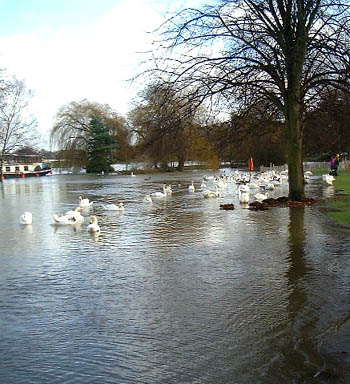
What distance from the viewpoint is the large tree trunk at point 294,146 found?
17766 millimetres

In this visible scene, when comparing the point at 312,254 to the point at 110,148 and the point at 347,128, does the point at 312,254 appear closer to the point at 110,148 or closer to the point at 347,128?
the point at 347,128

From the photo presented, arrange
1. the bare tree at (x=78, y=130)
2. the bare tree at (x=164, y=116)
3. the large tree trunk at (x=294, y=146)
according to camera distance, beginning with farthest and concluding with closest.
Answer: the bare tree at (x=78, y=130) < the large tree trunk at (x=294, y=146) < the bare tree at (x=164, y=116)

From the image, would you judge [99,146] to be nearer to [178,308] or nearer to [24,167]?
[24,167]

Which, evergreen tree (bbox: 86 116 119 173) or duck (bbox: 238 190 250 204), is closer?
duck (bbox: 238 190 250 204)

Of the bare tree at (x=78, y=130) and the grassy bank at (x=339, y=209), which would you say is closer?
the grassy bank at (x=339, y=209)

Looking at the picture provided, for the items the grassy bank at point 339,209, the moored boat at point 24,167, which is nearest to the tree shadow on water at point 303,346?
the grassy bank at point 339,209

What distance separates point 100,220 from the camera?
15.5 m

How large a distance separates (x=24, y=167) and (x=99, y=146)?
79.2 feet

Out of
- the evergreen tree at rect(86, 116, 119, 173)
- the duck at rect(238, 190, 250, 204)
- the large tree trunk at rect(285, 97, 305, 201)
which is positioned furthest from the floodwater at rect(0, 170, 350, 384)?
the evergreen tree at rect(86, 116, 119, 173)

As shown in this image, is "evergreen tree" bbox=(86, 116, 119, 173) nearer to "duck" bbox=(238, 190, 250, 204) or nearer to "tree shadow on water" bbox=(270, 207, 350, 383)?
"duck" bbox=(238, 190, 250, 204)

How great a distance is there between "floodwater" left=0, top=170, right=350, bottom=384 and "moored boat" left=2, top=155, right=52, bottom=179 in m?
76.6

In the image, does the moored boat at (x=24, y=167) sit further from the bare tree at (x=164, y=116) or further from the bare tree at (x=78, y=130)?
the bare tree at (x=164, y=116)

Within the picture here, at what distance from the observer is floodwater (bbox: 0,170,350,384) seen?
14.0 ft

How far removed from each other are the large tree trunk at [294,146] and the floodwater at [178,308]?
274 inches
